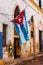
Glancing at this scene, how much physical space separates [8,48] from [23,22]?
297cm

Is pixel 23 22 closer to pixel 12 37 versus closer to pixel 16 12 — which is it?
pixel 12 37

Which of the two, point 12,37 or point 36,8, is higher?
point 36,8

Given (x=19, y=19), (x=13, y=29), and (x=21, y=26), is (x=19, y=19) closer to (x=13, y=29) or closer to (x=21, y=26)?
(x=21, y=26)

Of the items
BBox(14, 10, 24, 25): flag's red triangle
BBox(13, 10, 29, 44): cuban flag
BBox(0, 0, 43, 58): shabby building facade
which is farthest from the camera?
BBox(0, 0, 43, 58): shabby building facade

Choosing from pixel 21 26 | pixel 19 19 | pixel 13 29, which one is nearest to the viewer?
pixel 19 19

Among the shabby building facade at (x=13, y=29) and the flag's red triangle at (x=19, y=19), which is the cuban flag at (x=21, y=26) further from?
the shabby building facade at (x=13, y=29)

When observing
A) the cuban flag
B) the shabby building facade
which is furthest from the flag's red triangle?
the shabby building facade

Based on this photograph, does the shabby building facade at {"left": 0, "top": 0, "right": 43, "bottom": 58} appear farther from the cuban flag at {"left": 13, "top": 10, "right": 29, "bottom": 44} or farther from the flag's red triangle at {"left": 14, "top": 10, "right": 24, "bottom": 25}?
the flag's red triangle at {"left": 14, "top": 10, "right": 24, "bottom": 25}

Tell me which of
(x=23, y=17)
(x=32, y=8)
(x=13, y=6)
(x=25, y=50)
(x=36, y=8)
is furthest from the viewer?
(x=36, y=8)

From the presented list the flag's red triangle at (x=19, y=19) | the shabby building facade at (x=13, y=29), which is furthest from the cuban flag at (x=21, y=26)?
the shabby building facade at (x=13, y=29)

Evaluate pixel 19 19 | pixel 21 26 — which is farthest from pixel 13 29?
pixel 19 19

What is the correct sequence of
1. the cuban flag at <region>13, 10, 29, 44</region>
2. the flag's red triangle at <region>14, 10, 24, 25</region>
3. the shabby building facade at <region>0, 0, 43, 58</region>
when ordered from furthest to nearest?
the shabby building facade at <region>0, 0, 43, 58</region> < the cuban flag at <region>13, 10, 29, 44</region> < the flag's red triangle at <region>14, 10, 24, 25</region>

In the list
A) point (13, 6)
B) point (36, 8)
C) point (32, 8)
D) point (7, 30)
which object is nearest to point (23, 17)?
point (7, 30)

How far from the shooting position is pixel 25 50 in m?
22.8
